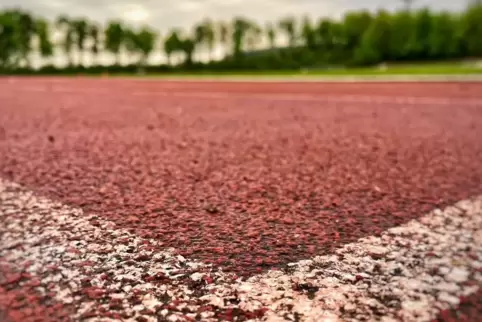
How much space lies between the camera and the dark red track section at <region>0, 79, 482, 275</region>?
1301mm

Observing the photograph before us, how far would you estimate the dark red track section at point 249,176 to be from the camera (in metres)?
1.30

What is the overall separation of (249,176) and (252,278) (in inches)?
39.7

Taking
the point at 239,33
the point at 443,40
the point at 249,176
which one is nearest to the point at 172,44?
the point at 239,33

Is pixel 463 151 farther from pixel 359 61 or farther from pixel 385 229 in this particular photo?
pixel 359 61

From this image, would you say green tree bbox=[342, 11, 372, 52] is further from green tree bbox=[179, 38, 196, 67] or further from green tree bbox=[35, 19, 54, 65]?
green tree bbox=[35, 19, 54, 65]

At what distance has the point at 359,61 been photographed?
67.9 m

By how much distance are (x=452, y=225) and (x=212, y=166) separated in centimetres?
114

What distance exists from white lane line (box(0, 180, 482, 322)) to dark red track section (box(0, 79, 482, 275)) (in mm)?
79

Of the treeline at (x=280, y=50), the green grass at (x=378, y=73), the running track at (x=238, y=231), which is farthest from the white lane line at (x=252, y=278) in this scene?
the treeline at (x=280, y=50)

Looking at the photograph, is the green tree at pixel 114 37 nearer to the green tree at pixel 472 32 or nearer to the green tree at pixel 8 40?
the green tree at pixel 8 40

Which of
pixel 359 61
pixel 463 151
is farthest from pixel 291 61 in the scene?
pixel 463 151

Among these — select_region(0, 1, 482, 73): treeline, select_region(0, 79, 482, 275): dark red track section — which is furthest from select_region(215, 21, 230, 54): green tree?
select_region(0, 79, 482, 275): dark red track section

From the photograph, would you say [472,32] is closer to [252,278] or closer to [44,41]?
[44,41]

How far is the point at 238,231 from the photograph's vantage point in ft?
4.30
